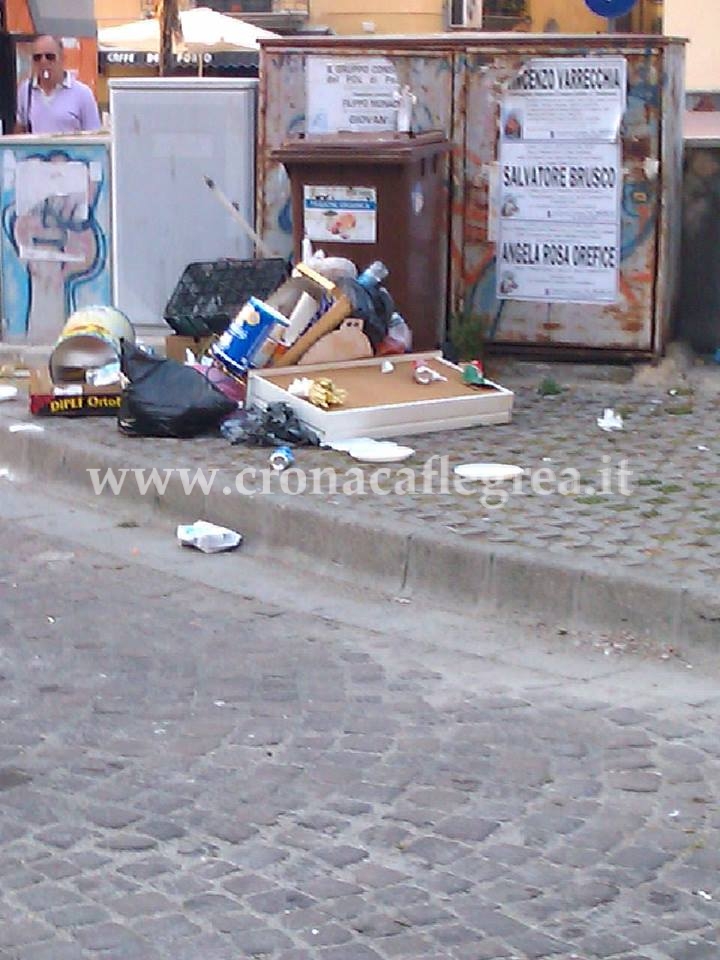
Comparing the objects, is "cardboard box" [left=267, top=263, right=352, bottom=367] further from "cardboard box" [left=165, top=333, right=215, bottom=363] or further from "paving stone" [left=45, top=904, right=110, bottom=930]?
"paving stone" [left=45, top=904, right=110, bottom=930]

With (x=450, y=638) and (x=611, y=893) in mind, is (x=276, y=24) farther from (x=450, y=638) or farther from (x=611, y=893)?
(x=611, y=893)

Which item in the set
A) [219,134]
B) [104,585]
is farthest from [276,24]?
[104,585]

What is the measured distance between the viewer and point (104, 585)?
628cm

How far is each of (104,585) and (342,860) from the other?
2.60 m

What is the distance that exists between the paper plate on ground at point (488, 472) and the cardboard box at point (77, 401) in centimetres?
215

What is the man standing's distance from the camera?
11.1 meters

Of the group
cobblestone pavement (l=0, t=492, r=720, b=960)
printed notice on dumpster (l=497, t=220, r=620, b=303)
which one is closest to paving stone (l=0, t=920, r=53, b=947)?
cobblestone pavement (l=0, t=492, r=720, b=960)

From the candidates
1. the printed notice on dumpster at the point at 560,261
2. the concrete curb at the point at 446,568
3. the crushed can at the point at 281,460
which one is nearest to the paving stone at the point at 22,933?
the concrete curb at the point at 446,568

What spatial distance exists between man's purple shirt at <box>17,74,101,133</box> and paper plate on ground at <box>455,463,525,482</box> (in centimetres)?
519

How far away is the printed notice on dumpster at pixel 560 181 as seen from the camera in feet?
28.8

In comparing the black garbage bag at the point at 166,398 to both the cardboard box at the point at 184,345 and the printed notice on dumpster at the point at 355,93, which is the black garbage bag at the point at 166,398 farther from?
the printed notice on dumpster at the point at 355,93

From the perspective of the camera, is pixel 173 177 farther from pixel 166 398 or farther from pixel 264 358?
pixel 166 398

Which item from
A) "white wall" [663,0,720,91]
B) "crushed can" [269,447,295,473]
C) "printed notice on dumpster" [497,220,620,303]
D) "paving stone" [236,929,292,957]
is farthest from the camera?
"white wall" [663,0,720,91]

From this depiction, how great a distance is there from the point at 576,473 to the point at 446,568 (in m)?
1.30
